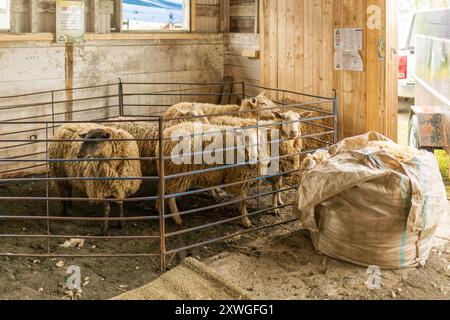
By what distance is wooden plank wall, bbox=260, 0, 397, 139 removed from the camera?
6.99 m

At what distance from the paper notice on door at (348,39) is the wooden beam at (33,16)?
408 centimetres

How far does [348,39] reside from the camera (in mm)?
7332

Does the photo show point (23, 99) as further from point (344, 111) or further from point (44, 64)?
point (344, 111)

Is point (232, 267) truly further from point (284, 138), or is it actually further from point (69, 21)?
point (69, 21)

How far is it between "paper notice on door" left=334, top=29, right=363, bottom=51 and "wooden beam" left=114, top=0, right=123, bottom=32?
330cm

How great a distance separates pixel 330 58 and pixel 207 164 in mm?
2869

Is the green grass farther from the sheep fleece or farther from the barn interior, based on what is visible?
the sheep fleece

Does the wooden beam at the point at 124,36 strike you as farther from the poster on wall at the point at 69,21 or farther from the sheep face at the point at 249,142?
the sheep face at the point at 249,142

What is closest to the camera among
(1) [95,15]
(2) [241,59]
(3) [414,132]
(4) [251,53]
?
(3) [414,132]

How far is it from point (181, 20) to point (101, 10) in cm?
156

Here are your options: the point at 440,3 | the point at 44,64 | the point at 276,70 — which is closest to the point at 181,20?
the point at 276,70

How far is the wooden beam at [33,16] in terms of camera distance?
766 cm

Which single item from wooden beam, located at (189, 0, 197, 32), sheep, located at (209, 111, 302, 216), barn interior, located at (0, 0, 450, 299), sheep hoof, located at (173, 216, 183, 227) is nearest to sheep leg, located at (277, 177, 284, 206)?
sheep, located at (209, 111, 302, 216)

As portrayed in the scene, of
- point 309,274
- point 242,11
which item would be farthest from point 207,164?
point 242,11
